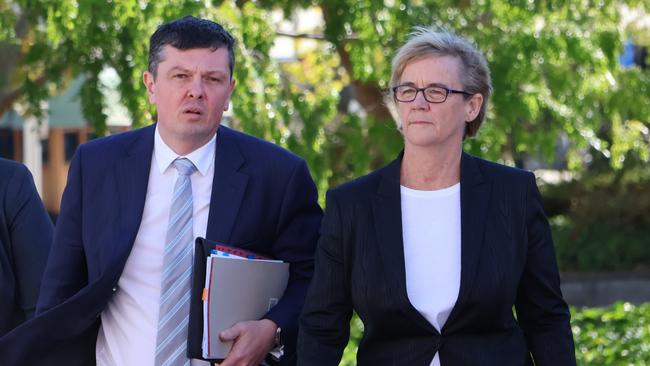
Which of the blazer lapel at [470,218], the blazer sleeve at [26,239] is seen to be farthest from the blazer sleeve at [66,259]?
the blazer lapel at [470,218]

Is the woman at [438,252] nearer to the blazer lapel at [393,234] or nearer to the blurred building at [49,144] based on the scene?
the blazer lapel at [393,234]

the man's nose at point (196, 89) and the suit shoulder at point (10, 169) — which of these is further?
the suit shoulder at point (10, 169)

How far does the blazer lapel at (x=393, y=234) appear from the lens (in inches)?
139

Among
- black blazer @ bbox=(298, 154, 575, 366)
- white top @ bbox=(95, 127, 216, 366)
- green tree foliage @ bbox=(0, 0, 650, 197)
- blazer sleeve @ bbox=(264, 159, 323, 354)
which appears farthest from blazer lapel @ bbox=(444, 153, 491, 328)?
green tree foliage @ bbox=(0, 0, 650, 197)

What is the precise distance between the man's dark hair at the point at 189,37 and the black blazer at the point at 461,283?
2.06 feet

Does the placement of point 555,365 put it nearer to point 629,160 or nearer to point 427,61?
point 427,61

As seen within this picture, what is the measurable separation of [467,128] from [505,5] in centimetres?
522

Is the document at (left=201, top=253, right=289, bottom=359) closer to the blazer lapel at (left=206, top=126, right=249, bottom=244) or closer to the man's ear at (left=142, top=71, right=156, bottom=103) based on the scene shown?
the blazer lapel at (left=206, top=126, right=249, bottom=244)

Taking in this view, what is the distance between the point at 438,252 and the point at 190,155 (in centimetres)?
90

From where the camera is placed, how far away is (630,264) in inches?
688

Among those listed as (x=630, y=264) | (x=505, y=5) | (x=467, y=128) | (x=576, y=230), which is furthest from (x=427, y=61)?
(x=576, y=230)

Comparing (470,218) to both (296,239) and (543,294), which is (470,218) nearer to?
(543,294)

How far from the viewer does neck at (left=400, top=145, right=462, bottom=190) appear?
3.68 m

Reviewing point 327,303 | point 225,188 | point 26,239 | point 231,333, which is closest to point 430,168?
point 327,303
